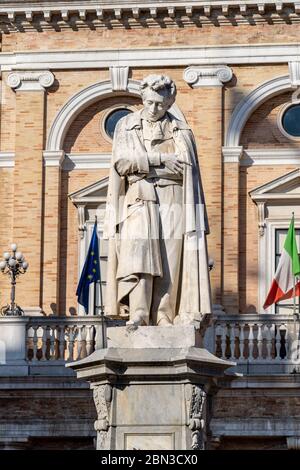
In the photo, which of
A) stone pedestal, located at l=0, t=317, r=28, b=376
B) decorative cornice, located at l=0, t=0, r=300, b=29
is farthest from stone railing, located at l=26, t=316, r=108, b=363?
decorative cornice, located at l=0, t=0, r=300, b=29

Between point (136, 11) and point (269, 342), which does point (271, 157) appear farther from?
point (269, 342)

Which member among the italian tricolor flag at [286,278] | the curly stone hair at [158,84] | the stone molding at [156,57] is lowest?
the curly stone hair at [158,84]

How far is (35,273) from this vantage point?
3953cm

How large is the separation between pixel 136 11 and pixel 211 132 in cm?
312

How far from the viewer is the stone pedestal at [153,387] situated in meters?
16.5

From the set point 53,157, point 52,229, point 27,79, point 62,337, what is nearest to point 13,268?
point 62,337

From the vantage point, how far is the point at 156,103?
1750 cm

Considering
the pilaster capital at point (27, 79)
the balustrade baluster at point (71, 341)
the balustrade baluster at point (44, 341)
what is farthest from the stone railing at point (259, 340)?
the pilaster capital at point (27, 79)

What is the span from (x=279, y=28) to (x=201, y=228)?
2387cm

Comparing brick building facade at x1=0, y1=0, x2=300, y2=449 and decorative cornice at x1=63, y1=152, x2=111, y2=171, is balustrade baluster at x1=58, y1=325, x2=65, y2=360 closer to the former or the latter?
brick building facade at x1=0, y1=0, x2=300, y2=449

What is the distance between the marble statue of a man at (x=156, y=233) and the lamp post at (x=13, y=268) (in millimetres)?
19744

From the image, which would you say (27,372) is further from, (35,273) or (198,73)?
(198,73)

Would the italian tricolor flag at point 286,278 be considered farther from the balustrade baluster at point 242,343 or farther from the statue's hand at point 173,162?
the statue's hand at point 173,162
